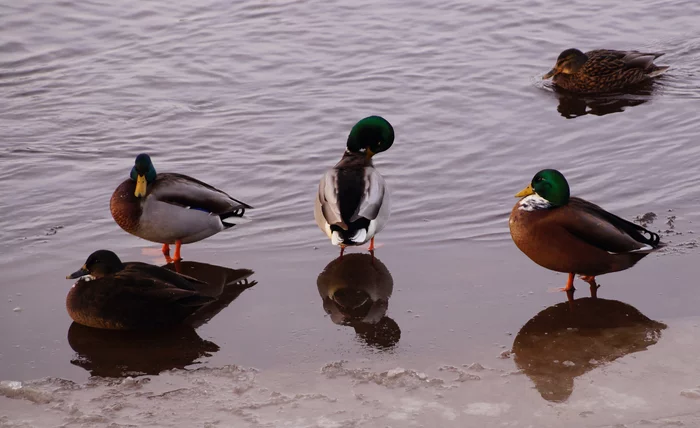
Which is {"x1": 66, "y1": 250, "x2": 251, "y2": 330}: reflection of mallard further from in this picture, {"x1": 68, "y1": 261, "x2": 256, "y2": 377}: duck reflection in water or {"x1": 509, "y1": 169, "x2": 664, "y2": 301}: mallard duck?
{"x1": 509, "y1": 169, "x2": 664, "y2": 301}: mallard duck

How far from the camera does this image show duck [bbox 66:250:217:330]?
5.34 metres

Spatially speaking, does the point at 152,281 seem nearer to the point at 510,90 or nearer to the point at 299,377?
the point at 299,377

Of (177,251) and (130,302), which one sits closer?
(130,302)

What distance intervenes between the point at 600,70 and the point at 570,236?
498 centimetres

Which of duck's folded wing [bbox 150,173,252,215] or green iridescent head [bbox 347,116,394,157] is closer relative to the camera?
duck's folded wing [bbox 150,173,252,215]

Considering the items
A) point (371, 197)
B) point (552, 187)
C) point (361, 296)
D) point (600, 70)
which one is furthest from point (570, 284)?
point (600, 70)

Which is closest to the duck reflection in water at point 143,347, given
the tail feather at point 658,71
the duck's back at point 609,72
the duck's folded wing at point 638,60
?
the duck's back at point 609,72

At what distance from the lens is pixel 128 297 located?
5367 millimetres

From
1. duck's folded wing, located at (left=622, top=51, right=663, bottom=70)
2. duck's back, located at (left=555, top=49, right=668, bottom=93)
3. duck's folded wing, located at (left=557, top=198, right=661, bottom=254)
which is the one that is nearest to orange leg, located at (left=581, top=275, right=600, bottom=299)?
duck's folded wing, located at (left=557, top=198, right=661, bottom=254)

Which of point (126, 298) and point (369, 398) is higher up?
point (126, 298)

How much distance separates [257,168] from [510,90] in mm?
3091

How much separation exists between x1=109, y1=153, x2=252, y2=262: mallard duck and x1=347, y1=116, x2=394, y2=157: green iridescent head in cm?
107

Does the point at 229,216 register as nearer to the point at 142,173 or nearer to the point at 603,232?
the point at 142,173

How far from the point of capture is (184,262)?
648 centimetres
